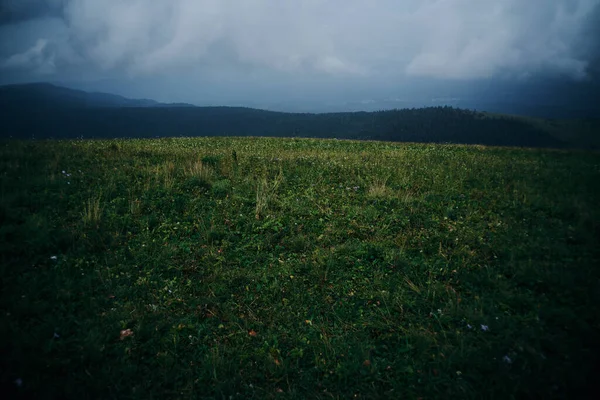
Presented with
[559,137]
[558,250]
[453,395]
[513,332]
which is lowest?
[453,395]

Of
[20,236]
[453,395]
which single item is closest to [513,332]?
[453,395]

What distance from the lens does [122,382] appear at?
356 centimetres

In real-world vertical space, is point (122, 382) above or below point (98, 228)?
below

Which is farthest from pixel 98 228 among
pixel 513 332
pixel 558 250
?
pixel 558 250

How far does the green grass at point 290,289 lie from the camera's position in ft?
11.6

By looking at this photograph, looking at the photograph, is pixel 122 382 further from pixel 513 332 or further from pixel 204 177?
pixel 204 177

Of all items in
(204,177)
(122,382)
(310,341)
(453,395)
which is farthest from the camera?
(204,177)

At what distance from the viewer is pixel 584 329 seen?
368 centimetres

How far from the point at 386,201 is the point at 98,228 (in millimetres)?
7162

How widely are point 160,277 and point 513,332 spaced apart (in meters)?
5.57

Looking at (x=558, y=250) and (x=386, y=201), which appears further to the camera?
(x=386, y=201)

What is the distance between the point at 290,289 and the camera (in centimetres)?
516

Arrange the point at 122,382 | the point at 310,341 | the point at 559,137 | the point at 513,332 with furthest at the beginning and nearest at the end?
the point at 559,137 < the point at 310,341 < the point at 513,332 < the point at 122,382

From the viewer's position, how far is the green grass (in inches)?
139
